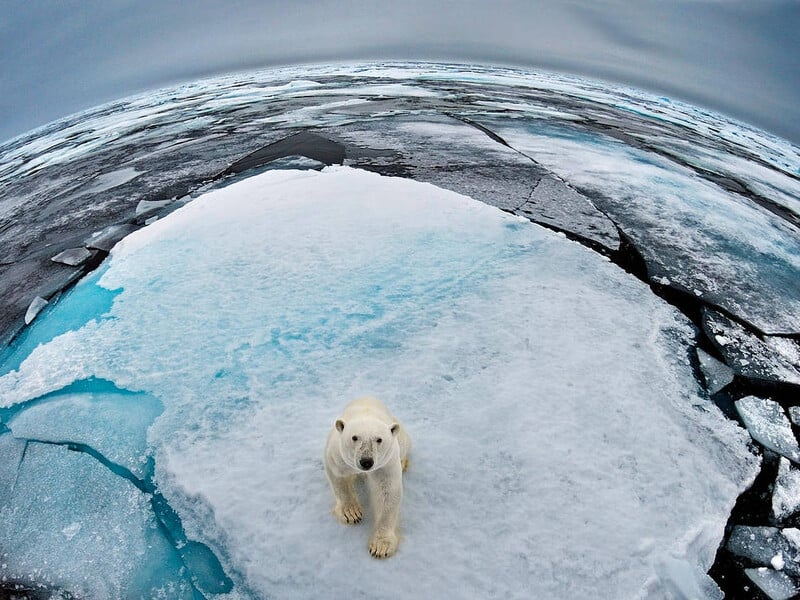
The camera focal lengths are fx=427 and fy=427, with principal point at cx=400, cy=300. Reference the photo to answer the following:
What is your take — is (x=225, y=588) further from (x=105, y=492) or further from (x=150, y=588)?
(x=105, y=492)

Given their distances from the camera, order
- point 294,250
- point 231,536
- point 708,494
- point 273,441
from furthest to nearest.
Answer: point 294,250 < point 273,441 < point 708,494 < point 231,536

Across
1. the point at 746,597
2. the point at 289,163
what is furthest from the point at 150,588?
the point at 289,163

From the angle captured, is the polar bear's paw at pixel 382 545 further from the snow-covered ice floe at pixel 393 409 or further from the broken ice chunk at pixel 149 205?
the broken ice chunk at pixel 149 205

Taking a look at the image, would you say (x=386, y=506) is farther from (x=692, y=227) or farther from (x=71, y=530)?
(x=692, y=227)

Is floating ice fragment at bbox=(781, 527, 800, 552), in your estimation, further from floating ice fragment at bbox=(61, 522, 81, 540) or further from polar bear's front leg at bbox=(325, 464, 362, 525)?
floating ice fragment at bbox=(61, 522, 81, 540)

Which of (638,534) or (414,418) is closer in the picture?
(638,534)

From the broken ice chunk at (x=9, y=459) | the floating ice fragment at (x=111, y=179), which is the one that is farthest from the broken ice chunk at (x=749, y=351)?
the floating ice fragment at (x=111, y=179)

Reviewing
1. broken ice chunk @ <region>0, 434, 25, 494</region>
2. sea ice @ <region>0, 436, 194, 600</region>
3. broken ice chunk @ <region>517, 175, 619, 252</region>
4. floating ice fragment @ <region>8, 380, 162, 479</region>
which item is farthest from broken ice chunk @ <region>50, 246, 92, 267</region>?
broken ice chunk @ <region>517, 175, 619, 252</region>
